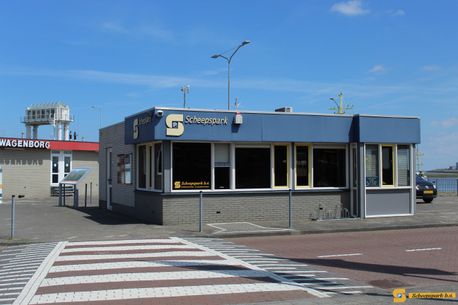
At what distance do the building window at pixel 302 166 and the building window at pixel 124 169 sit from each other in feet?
21.6

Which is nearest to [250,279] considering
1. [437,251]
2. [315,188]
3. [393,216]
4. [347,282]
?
[347,282]

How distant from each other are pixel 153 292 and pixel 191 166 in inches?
392

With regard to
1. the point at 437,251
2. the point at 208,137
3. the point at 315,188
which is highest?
the point at 208,137

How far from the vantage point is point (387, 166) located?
66.3ft

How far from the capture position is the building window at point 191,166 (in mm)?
17688

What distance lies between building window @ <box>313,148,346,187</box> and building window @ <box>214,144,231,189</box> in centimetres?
336

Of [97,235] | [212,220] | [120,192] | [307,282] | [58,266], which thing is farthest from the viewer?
[120,192]

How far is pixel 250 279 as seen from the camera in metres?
9.03

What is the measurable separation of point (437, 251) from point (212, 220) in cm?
763

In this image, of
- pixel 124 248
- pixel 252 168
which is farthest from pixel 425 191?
pixel 124 248

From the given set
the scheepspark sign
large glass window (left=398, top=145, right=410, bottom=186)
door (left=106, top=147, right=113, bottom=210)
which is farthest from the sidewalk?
the scheepspark sign

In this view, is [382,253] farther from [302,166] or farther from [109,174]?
[109,174]

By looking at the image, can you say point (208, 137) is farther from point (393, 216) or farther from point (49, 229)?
point (393, 216)

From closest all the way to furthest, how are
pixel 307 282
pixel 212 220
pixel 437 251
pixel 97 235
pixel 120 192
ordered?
pixel 307 282 → pixel 437 251 → pixel 97 235 → pixel 212 220 → pixel 120 192
